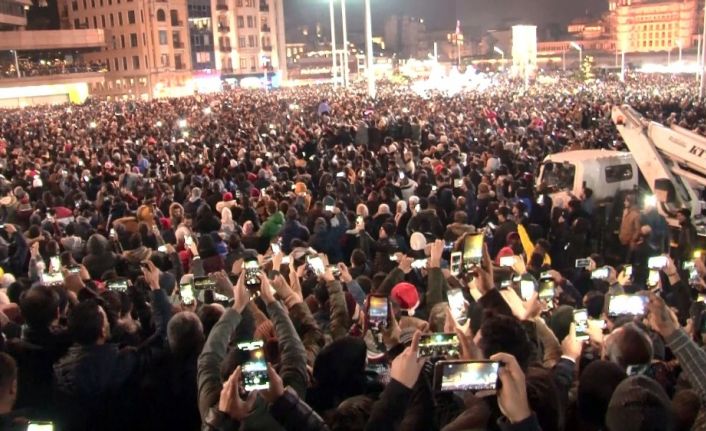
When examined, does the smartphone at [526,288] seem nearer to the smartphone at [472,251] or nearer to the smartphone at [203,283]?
the smartphone at [472,251]

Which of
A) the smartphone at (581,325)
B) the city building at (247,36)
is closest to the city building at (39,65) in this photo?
the city building at (247,36)

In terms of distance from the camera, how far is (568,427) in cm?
364

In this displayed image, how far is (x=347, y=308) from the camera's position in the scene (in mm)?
5684

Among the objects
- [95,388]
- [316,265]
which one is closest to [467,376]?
[95,388]

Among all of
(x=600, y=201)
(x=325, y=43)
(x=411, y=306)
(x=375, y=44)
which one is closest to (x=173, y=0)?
(x=600, y=201)

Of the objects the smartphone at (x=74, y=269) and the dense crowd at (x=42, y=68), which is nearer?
the smartphone at (x=74, y=269)

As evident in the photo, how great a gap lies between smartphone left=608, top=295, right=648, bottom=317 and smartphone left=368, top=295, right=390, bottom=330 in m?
1.50

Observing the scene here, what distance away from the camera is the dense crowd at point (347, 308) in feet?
11.2

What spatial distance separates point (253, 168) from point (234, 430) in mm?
13803

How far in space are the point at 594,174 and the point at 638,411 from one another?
9995 mm

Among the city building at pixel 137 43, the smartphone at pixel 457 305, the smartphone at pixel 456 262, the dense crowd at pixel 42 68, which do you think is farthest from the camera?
the city building at pixel 137 43

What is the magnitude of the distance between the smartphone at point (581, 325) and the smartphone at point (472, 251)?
1419mm

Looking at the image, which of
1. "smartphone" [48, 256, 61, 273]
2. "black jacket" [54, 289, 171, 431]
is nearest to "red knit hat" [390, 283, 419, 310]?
"black jacket" [54, 289, 171, 431]

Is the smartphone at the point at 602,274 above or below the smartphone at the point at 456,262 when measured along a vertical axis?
below
